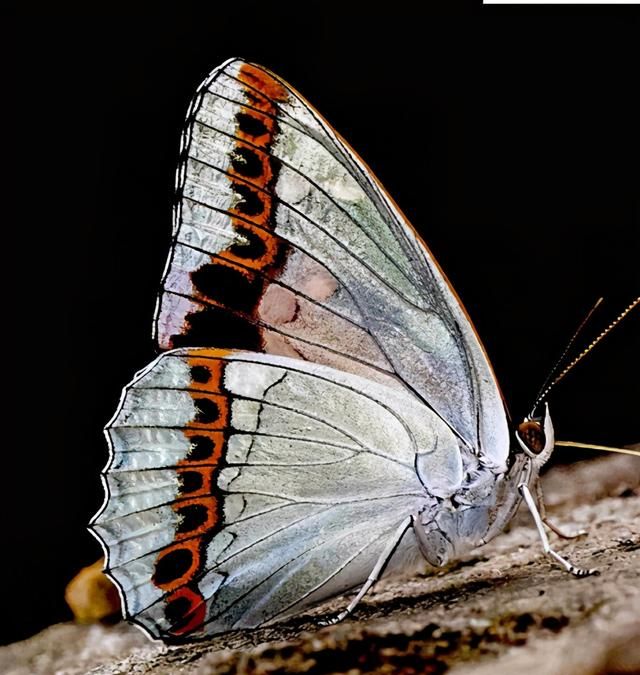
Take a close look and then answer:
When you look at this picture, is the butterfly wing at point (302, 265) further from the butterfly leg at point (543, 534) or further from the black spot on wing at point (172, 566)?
the black spot on wing at point (172, 566)

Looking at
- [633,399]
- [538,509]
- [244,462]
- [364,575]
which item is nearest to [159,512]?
[244,462]

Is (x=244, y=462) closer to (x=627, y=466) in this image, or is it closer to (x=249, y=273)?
(x=249, y=273)

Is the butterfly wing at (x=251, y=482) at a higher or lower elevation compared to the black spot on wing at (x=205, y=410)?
lower

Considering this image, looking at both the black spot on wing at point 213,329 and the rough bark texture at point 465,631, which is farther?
the black spot on wing at point 213,329

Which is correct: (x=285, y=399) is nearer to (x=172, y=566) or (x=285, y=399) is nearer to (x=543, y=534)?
(x=172, y=566)

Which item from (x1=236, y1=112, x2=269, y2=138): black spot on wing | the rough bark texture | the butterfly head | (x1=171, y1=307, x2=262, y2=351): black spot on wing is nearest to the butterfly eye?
the butterfly head

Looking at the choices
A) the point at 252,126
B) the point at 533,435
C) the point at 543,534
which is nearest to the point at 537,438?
the point at 533,435

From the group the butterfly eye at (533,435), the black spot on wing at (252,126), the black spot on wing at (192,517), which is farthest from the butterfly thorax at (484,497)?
the black spot on wing at (252,126)

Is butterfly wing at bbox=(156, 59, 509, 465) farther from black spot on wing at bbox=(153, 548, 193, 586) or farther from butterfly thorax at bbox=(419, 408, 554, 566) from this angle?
black spot on wing at bbox=(153, 548, 193, 586)
